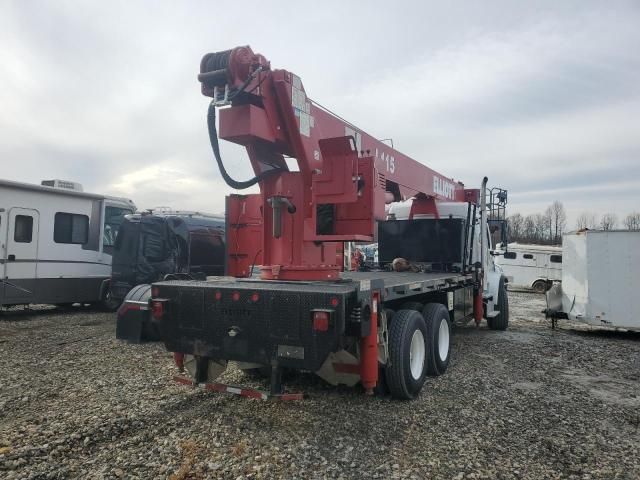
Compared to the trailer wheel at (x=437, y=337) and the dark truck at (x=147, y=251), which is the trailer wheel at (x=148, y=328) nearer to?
the trailer wheel at (x=437, y=337)

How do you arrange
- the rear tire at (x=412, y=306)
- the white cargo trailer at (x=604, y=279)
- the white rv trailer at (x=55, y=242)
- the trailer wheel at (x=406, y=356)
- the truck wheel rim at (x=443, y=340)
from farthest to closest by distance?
the white rv trailer at (x=55, y=242)
the white cargo trailer at (x=604, y=279)
the truck wheel rim at (x=443, y=340)
the rear tire at (x=412, y=306)
the trailer wheel at (x=406, y=356)

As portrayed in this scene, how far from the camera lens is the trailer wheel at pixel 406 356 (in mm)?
5254

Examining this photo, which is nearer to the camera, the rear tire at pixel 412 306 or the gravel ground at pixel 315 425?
the gravel ground at pixel 315 425

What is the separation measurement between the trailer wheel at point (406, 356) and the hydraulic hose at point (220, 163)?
221 centimetres

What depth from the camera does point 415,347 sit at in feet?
19.2

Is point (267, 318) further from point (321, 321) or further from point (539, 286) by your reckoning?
point (539, 286)

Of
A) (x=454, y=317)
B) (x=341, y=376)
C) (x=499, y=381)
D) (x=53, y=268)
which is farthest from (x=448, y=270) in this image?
(x=53, y=268)

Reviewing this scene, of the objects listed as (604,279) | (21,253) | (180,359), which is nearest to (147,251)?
(21,253)

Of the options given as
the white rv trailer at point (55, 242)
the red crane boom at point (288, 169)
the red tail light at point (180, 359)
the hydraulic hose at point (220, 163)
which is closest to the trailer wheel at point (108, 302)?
the white rv trailer at point (55, 242)

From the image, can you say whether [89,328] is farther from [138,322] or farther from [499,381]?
[499,381]

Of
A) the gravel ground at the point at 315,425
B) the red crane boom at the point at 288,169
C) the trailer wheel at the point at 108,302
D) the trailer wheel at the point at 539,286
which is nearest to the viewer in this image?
the gravel ground at the point at 315,425

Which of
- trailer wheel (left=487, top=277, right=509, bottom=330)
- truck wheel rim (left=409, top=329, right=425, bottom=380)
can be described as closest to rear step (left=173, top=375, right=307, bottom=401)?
truck wheel rim (left=409, top=329, right=425, bottom=380)

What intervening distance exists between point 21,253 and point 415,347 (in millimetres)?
9803

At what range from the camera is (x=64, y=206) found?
40.8 feet
